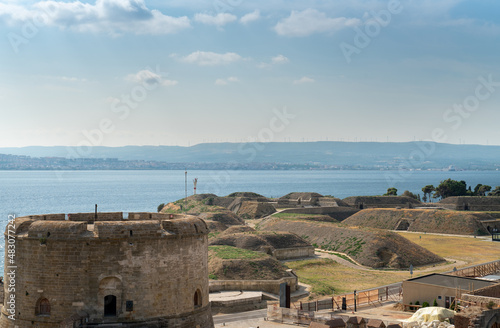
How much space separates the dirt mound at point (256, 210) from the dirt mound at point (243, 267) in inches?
2410

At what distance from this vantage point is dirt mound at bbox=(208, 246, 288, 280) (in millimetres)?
Result: 50844

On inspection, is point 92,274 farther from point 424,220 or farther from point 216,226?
point 424,220

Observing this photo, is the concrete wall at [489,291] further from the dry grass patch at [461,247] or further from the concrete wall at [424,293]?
the dry grass patch at [461,247]

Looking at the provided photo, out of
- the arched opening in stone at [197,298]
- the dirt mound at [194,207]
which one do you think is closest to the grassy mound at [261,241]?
the dirt mound at [194,207]

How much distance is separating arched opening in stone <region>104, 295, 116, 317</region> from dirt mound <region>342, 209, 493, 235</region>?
7223 centimetres

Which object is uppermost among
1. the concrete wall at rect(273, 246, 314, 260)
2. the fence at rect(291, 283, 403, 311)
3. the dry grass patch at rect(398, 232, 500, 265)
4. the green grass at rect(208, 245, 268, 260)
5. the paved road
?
the green grass at rect(208, 245, 268, 260)

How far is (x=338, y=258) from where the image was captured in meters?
71.7

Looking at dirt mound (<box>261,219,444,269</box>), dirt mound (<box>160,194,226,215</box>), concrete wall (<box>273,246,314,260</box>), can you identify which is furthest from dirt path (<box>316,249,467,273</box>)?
dirt mound (<box>160,194,226,215</box>)

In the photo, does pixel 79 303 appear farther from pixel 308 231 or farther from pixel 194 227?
pixel 308 231

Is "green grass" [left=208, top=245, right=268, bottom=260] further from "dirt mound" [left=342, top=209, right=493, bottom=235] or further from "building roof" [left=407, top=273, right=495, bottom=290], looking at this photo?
"dirt mound" [left=342, top=209, right=493, bottom=235]

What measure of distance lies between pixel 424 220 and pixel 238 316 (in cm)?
7179

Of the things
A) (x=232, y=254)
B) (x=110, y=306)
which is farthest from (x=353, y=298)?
(x=110, y=306)

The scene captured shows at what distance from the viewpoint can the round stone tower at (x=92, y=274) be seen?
23.1 m

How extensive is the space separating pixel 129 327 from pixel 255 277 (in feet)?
93.0
